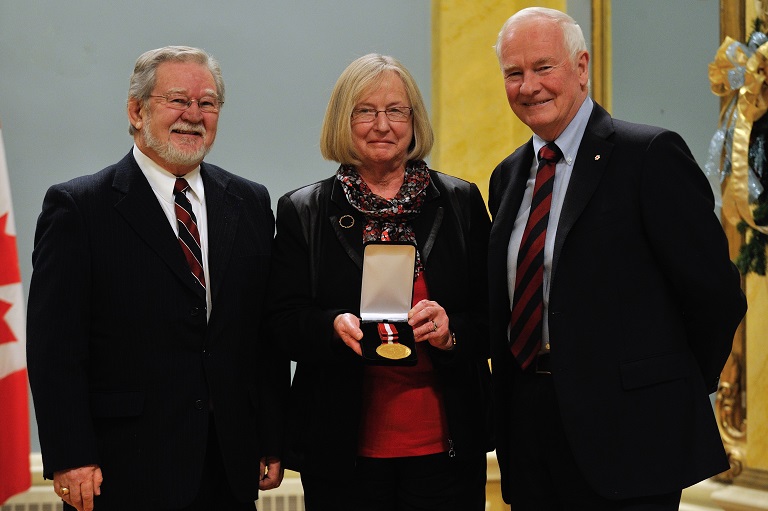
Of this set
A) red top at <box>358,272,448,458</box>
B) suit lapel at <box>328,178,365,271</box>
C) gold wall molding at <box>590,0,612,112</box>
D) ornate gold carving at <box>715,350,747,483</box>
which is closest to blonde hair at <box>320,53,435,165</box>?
suit lapel at <box>328,178,365,271</box>

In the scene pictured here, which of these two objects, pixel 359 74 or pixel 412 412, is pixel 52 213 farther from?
pixel 412 412

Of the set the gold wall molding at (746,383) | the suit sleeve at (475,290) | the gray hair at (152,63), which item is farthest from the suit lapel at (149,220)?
the gold wall molding at (746,383)

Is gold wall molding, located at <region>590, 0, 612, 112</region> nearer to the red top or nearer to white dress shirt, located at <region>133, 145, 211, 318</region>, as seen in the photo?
the red top

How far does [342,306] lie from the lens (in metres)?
2.83

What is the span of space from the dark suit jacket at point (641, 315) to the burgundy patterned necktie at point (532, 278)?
2.6 inches

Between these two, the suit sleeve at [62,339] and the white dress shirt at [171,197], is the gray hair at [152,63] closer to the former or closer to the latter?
the white dress shirt at [171,197]

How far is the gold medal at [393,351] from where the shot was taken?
2.59m

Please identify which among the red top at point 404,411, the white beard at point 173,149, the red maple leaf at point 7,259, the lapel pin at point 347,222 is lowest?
the red top at point 404,411

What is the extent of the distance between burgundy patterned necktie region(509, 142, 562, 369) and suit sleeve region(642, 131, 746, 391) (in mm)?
269

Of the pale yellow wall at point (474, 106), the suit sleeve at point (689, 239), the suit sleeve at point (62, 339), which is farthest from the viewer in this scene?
the pale yellow wall at point (474, 106)

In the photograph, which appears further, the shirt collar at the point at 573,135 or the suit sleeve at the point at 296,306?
the suit sleeve at the point at 296,306

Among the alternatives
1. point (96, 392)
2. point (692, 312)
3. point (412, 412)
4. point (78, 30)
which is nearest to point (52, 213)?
point (96, 392)

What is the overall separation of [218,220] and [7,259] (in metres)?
1.35

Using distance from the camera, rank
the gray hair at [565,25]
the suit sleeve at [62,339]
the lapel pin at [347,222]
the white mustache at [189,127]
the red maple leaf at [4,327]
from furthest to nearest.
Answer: the red maple leaf at [4,327] < the lapel pin at [347,222] < the white mustache at [189,127] < the gray hair at [565,25] < the suit sleeve at [62,339]
